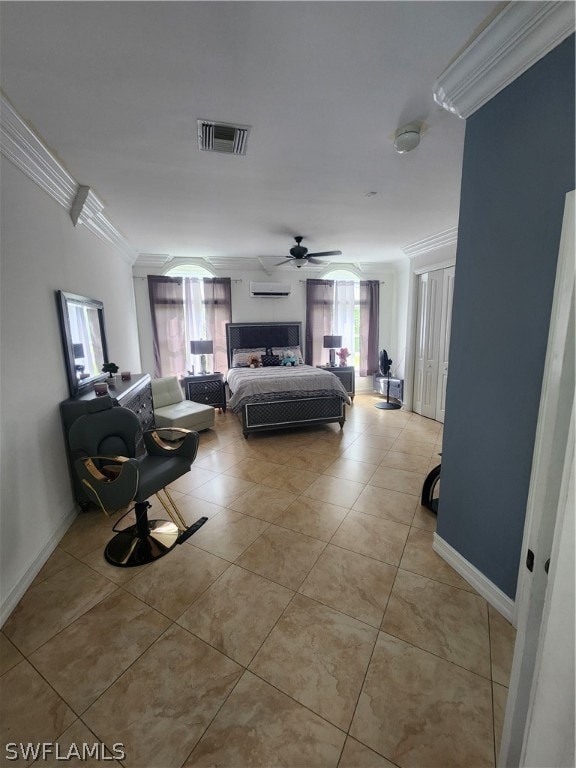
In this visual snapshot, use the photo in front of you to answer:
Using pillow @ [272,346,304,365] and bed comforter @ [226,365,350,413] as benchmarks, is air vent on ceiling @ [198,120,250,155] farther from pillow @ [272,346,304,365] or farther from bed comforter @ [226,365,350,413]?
pillow @ [272,346,304,365]

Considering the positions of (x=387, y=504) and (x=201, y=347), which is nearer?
(x=387, y=504)

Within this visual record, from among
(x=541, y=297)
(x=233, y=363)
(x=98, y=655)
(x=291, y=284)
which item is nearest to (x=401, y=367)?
(x=291, y=284)

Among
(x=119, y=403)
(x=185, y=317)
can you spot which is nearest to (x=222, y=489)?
(x=119, y=403)

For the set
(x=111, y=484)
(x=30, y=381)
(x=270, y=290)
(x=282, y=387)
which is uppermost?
(x=270, y=290)

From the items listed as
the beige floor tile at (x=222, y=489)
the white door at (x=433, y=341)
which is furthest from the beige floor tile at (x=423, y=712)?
the white door at (x=433, y=341)

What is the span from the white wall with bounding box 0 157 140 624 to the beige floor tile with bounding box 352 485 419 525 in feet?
7.43

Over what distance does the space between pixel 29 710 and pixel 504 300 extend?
8.98 feet

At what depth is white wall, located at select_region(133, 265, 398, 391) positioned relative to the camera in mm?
5375

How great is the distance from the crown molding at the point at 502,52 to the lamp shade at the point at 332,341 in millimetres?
4432

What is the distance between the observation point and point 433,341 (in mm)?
4852

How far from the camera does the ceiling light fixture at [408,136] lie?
6.28 ft

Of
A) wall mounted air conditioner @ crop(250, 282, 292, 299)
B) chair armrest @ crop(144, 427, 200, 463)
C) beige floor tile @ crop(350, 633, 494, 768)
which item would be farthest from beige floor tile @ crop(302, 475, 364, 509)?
wall mounted air conditioner @ crop(250, 282, 292, 299)

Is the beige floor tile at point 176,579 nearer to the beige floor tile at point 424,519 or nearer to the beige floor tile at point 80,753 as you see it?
the beige floor tile at point 80,753

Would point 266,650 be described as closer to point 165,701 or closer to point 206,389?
point 165,701
